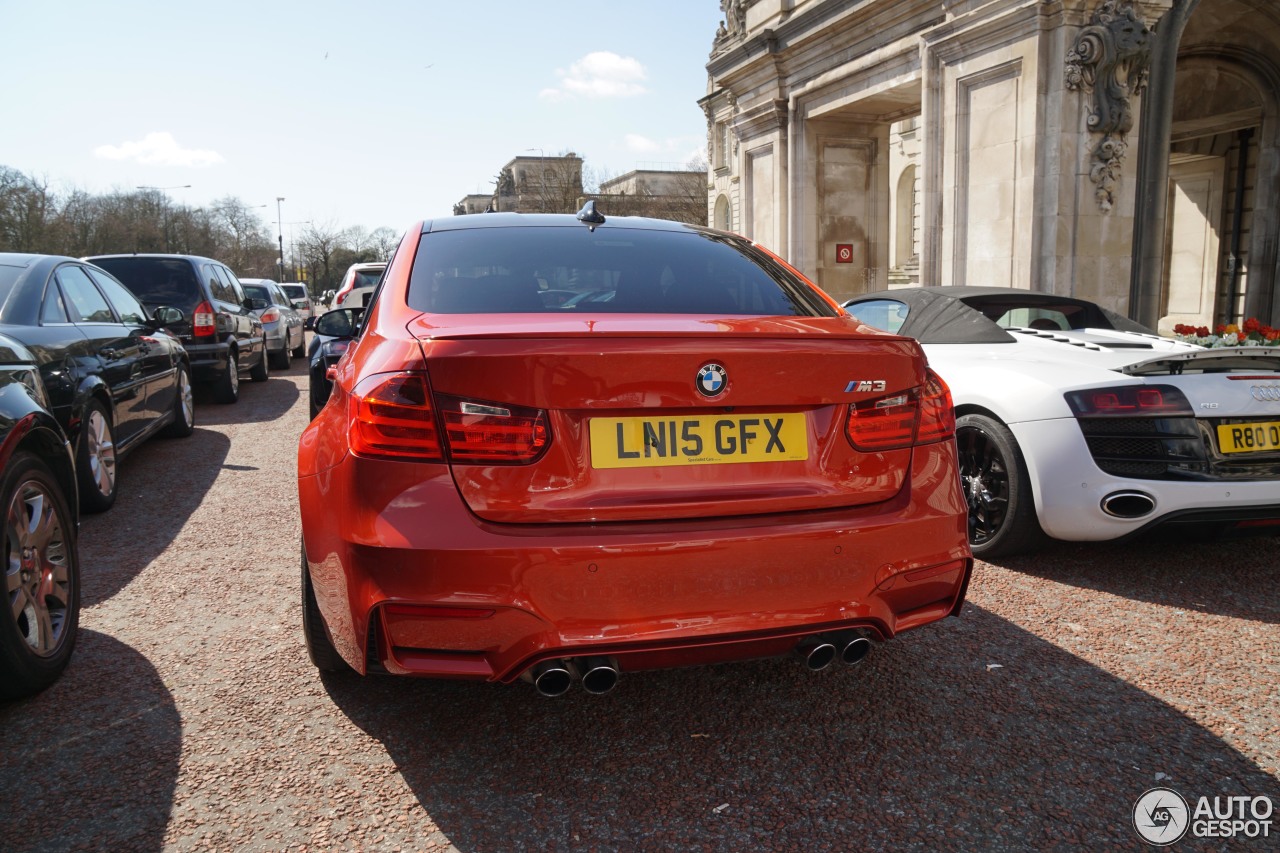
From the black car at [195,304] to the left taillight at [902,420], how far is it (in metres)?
9.43

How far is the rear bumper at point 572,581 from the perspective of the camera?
2137mm

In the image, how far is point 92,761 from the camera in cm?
258

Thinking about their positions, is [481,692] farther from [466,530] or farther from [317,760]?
[466,530]

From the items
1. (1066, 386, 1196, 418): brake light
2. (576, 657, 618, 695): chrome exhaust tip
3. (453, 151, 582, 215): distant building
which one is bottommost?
(576, 657, 618, 695): chrome exhaust tip

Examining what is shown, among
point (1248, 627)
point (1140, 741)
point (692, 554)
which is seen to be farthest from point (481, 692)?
point (1248, 627)

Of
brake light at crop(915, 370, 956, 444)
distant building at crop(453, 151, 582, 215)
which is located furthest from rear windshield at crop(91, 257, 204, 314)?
distant building at crop(453, 151, 582, 215)

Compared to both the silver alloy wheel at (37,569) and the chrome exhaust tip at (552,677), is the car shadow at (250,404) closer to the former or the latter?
the silver alloy wheel at (37,569)

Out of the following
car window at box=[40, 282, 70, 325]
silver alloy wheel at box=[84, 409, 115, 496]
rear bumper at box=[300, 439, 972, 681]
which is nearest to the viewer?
rear bumper at box=[300, 439, 972, 681]

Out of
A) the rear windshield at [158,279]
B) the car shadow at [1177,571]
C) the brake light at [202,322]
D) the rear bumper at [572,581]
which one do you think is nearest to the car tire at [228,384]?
the brake light at [202,322]

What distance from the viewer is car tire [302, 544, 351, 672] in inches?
111

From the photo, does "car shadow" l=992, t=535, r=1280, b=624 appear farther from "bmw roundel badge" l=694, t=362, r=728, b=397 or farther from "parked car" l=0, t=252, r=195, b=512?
"parked car" l=0, t=252, r=195, b=512

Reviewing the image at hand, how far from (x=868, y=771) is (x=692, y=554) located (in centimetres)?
86

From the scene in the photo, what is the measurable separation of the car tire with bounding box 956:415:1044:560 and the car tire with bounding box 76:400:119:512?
471 centimetres

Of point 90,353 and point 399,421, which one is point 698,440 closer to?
point 399,421
